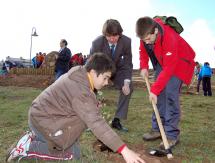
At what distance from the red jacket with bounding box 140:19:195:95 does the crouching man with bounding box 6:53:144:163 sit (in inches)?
57.8

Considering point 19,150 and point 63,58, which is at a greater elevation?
point 19,150

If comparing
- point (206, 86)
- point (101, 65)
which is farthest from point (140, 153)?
point (206, 86)

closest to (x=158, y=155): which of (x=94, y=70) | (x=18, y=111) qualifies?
(x=94, y=70)

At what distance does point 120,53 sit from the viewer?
6.88 meters

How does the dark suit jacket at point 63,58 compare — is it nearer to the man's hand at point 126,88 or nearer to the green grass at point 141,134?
the green grass at point 141,134

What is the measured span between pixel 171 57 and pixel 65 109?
1799mm

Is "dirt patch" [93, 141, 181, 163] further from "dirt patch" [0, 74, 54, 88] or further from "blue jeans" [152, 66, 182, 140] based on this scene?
"dirt patch" [0, 74, 54, 88]

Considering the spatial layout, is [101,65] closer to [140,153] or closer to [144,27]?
[144,27]

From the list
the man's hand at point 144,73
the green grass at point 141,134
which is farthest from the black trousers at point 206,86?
the man's hand at point 144,73

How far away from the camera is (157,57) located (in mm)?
5914

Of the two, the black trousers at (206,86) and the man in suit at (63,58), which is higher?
the man in suit at (63,58)

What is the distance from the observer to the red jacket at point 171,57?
5.53m

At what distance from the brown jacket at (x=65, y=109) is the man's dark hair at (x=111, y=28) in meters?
1.86

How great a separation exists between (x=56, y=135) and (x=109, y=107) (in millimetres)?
6193
